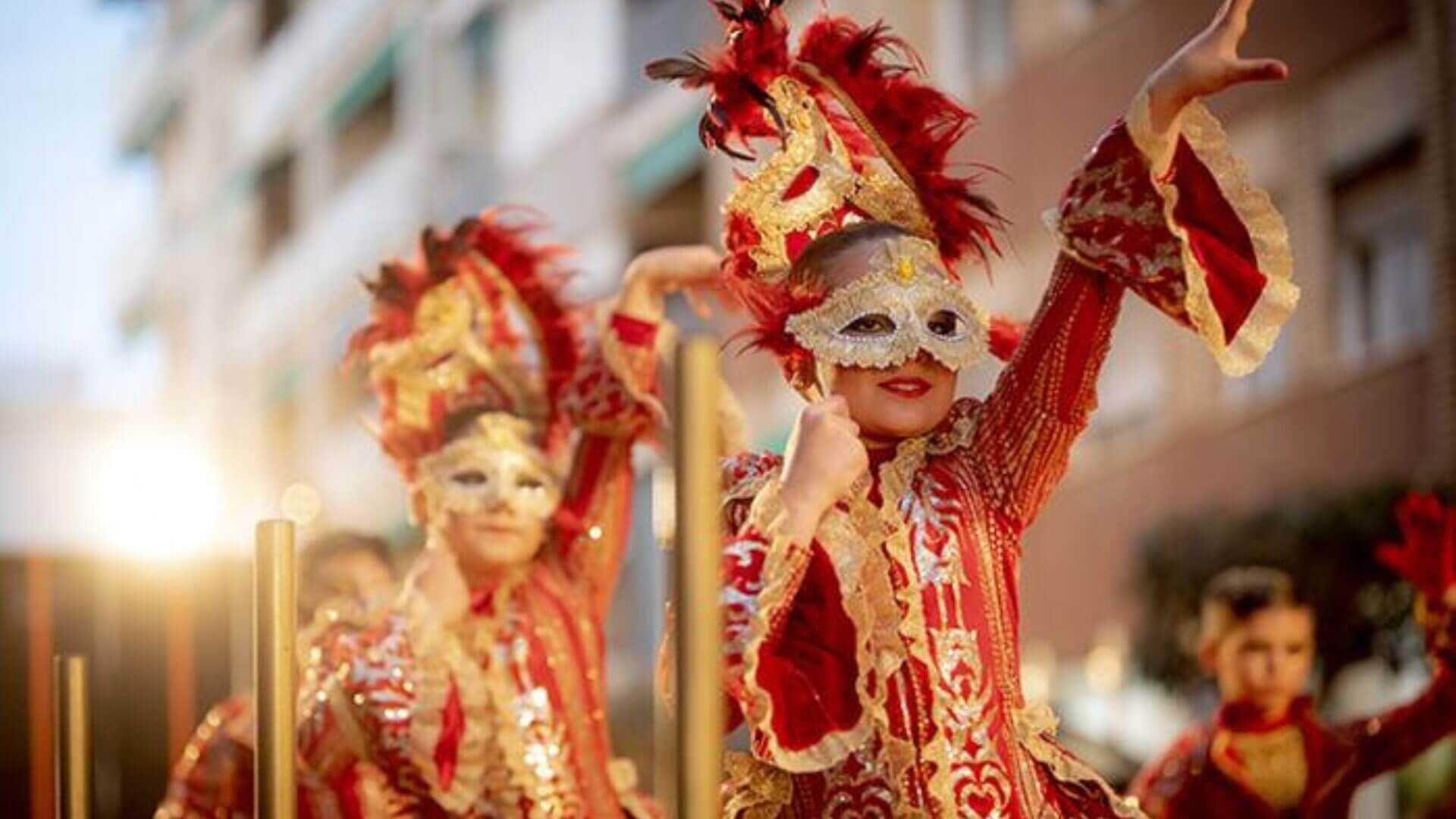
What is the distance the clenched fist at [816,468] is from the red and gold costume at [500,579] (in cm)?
205

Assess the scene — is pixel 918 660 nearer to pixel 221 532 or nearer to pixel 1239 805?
pixel 1239 805

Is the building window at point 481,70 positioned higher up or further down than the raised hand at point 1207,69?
higher up

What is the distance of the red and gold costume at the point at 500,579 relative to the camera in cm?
654

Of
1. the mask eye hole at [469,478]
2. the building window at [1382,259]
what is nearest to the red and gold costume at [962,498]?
the mask eye hole at [469,478]

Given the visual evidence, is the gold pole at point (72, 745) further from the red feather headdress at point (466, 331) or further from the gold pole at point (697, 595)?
the red feather headdress at point (466, 331)

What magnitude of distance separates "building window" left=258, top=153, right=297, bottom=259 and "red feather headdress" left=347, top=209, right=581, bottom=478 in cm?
2649

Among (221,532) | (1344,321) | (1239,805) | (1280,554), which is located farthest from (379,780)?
(221,532)

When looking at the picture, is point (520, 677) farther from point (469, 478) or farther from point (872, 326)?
point (872, 326)

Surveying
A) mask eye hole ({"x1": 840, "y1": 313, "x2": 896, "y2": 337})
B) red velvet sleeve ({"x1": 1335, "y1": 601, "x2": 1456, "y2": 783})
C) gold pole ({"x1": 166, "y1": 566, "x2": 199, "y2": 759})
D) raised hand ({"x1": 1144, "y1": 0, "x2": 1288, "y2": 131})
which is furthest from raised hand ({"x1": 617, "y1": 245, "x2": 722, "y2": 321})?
gold pole ({"x1": 166, "y1": 566, "x2": 199, "y2": 759})

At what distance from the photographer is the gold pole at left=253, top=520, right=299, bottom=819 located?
4.45m

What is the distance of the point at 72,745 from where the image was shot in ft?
16.7

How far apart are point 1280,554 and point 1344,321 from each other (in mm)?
3012

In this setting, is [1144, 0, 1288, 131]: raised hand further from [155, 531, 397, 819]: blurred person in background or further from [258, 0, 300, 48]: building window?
[258, 0, 300, 48]: building window

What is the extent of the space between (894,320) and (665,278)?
1760 millimetres
